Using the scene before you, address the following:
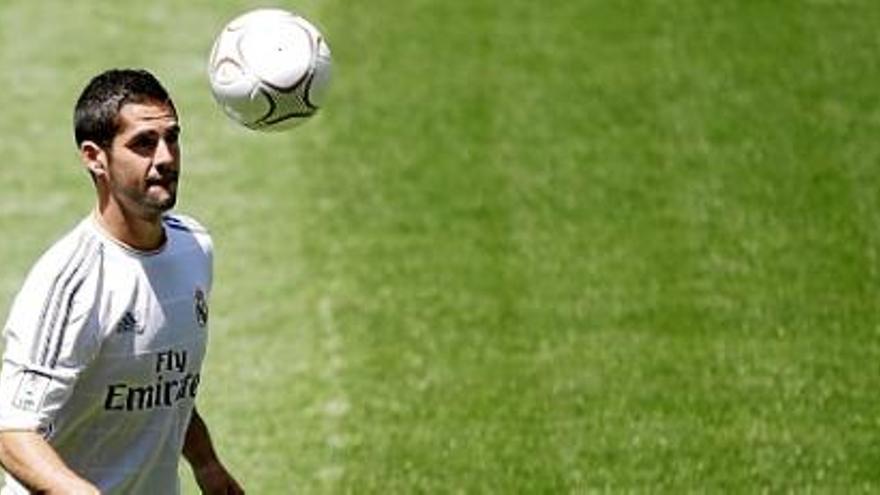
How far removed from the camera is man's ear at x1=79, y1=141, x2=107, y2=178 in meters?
8.12

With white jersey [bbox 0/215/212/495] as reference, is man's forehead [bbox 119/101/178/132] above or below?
above

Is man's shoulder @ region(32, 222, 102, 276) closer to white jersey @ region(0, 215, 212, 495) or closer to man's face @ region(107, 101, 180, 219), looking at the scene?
white jersey @ region(0, 215, 212, 495)

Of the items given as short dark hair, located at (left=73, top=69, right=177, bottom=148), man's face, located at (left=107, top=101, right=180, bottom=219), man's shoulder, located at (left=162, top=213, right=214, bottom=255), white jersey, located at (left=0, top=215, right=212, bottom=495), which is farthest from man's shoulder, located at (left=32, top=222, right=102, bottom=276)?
man's shoulder, located at (left=162, top=213, right=214, bottom=255)

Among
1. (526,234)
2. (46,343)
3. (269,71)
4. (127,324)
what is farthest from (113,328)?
(526,234)

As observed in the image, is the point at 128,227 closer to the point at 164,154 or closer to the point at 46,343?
the point at 164,154

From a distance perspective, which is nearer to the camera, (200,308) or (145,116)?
(145,116)

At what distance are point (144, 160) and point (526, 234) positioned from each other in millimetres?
7214

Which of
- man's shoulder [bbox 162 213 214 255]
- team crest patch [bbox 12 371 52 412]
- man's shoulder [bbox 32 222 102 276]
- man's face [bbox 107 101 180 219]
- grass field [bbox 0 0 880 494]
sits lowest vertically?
grass field [bbox 0 0 880 494]

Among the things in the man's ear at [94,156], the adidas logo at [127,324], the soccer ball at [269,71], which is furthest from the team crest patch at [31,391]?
the soccer ball at [269,71]

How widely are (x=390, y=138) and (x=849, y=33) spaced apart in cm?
373

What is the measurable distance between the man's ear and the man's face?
0.03 metres

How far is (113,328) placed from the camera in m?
8.11

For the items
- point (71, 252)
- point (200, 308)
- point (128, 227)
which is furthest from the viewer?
point (200, 308)

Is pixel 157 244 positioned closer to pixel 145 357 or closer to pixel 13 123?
pixel 145 357
